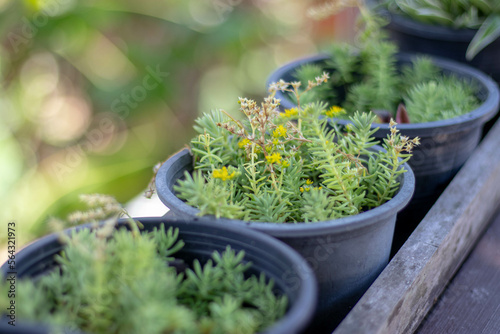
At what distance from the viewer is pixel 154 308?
485mm

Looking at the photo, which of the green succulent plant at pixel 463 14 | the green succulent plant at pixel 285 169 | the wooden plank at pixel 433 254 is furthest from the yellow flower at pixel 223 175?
the green succulent plant at pixel 463 14

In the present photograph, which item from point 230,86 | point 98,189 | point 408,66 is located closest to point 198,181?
point 408,66

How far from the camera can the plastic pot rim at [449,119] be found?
3.29 ft

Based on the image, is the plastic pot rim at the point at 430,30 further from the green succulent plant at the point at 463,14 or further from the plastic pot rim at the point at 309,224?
the plastic pot rim at the point at 309,224

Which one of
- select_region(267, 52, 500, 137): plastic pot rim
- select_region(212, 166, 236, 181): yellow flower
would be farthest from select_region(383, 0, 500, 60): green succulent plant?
select_region(212, 166, 236, 181): yellow flower

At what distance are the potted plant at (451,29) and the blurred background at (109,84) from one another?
3.14ft

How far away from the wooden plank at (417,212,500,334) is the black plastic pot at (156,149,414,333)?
0.48 ft

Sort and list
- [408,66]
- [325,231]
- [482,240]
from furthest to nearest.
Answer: [408,66] < [482,240] < [325,231]

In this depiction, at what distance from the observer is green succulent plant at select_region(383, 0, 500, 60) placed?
4.58 feet

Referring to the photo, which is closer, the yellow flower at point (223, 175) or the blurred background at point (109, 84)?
the yellow flower at point (223, 175)

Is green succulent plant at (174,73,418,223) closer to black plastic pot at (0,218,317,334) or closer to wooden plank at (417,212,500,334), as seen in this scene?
black plastic pot at (0,218,317,334)

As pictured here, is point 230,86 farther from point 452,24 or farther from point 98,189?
point 452,24

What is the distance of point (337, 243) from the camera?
0.71m

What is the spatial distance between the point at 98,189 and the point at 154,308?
1.79 meters
